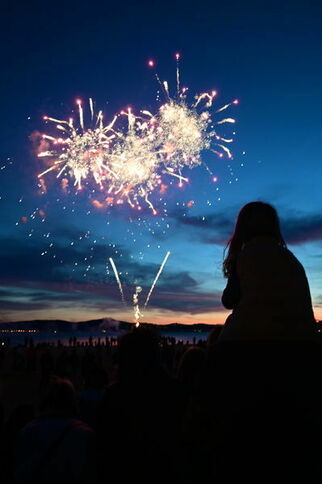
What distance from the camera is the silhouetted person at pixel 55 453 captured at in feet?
10.2

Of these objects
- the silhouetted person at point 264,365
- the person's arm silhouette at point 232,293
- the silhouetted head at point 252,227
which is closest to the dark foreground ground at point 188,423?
the silhouetted person at point 264,365

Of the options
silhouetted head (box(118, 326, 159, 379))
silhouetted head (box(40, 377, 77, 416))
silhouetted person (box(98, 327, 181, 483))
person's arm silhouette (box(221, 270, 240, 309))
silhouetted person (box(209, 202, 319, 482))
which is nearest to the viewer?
silhouetted person (box(209, 202, 319, 482))

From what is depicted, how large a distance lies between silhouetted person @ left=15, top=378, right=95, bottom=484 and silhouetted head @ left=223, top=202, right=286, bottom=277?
5.68 feet

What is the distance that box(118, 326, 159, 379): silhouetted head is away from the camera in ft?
10.5

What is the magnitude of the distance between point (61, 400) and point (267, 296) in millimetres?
2166

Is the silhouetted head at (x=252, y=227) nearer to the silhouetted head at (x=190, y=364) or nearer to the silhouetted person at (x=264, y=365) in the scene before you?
the silhouetted person at (x=264, y=365)

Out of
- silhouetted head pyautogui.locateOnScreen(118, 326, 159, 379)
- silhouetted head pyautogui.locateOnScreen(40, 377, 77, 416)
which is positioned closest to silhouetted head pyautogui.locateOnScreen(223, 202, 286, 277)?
silhouetted head pyautogui.locateOnScreen(118, 326, 159, 379)

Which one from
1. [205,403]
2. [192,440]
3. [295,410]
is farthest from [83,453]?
[295,410]

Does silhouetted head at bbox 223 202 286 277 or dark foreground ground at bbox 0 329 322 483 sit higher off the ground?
silhouetted head at bbox 223 202 286 277

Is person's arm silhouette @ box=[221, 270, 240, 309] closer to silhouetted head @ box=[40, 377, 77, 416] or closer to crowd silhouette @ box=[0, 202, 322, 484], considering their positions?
crowd silhouette @ box=[0, 202, 322, 484]

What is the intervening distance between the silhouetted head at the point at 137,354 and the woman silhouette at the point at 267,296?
3.08ft

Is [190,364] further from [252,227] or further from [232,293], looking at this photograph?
[252,227]

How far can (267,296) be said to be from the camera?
7.53 ft

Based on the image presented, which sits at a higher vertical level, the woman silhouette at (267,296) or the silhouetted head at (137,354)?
the woman silhouette at (267,296)
